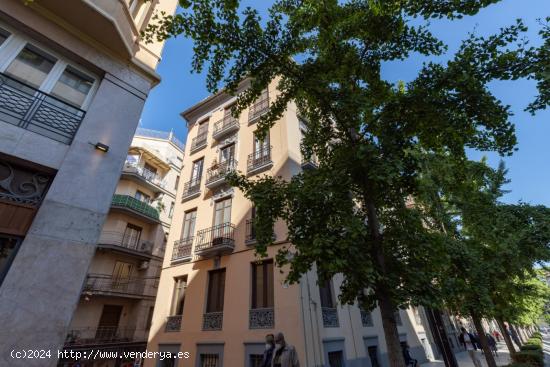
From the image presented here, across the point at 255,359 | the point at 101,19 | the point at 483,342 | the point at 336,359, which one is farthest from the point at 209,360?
the point at 101,19

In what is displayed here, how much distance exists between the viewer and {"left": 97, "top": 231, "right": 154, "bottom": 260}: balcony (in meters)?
17.6

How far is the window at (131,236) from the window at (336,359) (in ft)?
53.8

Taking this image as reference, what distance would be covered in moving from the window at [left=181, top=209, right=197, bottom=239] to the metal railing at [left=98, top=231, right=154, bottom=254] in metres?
6.73

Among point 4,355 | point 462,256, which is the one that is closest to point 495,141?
point 462,256

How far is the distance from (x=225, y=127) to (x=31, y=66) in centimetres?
1118

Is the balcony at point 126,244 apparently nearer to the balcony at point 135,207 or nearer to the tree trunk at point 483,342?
the balcony at point 135,207

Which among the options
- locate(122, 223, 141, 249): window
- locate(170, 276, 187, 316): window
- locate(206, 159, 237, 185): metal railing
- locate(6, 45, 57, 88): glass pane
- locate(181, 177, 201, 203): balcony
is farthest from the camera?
locate(122, 223, 141, 249): window

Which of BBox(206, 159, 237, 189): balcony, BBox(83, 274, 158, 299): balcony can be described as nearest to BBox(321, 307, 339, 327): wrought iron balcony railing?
BBox(206, 159, 237, 189): balcony

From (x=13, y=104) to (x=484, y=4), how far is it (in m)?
9.10

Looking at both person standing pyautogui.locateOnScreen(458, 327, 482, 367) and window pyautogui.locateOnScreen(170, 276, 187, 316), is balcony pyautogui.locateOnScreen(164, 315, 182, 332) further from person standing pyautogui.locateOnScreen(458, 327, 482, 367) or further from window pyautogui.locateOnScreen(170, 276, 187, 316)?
person standing pyautogui.locateOnScreen(458, 327, 482, 367)

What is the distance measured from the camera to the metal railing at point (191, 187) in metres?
15.7

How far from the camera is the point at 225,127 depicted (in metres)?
16.1

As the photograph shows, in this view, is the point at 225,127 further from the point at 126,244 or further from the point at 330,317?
the point at 330,317

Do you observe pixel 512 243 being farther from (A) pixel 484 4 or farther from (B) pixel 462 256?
(A) pixel 484 4
